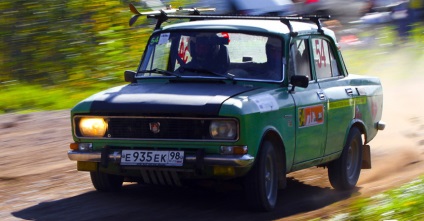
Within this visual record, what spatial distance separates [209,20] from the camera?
9070 millimetres

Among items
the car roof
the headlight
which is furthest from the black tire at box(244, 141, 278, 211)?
the car roof

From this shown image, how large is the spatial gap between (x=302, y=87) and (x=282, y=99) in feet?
1.17

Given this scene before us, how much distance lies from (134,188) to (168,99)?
167 cm

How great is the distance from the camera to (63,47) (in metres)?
19.0

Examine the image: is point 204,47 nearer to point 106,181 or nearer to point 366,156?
point 106,181

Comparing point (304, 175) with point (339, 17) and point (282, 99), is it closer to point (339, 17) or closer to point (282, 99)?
point (282, 99)

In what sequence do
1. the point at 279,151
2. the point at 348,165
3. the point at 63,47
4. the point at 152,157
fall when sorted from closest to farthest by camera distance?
the point at 152,157
the point at 279,151
the point at 348,165
the point at 63,47

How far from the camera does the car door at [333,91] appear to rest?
29.1 feet

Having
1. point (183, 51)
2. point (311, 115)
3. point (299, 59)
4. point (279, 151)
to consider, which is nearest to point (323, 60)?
point (299, 59)

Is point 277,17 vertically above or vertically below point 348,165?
above

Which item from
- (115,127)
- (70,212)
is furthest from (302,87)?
(70,212)

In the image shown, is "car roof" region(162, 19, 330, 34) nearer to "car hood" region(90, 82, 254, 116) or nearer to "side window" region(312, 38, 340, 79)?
"side window" region(312, 38, 340, 79)

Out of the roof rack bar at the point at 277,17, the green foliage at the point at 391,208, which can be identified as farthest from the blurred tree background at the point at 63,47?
the green foliage at the point at 391,208

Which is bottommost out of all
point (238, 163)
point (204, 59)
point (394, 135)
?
point (394, 135)
